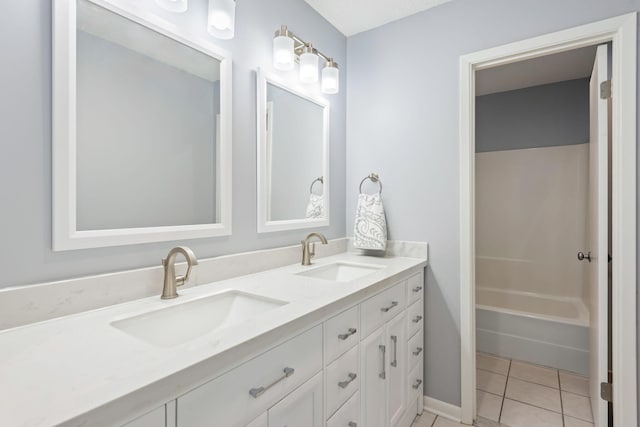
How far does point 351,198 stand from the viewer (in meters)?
2.30

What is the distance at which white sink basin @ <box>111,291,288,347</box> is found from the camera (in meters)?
0.97

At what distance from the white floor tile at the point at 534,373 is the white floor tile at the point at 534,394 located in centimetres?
7

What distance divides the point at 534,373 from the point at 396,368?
1.49 meters

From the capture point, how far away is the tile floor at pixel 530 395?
184 cm

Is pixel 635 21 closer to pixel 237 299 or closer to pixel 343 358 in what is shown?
pixel 343 358

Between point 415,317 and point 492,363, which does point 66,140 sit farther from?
point 492,363

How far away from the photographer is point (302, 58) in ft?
5.85

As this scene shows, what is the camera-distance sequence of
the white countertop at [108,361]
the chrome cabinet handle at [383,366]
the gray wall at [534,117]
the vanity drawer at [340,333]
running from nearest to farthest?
the white countertop at [108,361] → the vanity drawer at [340,333] → the chrome cabinet handle at [383,366] → the gray wall at [534,117]

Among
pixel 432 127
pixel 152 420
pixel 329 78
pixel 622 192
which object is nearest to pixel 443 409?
pixel 622 192

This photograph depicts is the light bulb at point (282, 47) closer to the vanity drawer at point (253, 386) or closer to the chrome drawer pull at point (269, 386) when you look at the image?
the vanity drawer at point (253, 386)

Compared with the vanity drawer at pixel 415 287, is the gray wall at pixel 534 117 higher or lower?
higher

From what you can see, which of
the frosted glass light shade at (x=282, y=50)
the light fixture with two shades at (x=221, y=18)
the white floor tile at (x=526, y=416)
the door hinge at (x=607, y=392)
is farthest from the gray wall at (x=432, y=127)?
the light fixture with two shades at (x=221, y=18)

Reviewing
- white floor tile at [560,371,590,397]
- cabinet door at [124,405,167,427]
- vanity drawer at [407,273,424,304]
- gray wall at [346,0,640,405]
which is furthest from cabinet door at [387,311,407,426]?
white floor tile at [560,371,590,397]

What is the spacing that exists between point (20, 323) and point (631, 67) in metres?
2.45
